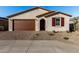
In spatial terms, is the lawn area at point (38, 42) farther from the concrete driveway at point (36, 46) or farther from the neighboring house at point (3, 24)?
the neighboring house at point (3, 24)

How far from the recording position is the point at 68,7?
367 inches

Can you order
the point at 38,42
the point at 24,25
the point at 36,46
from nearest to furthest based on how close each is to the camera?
the point at 36,46 < the point at 38,42 < the point at 24,25

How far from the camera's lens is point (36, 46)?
9.30m

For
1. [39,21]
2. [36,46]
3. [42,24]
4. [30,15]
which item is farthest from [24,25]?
[36,46]

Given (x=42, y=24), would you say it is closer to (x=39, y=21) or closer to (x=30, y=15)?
(x=39, y=21)

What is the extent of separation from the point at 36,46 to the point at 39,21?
1288mm

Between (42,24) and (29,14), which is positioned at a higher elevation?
(29,14)

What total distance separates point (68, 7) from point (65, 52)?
206 cm

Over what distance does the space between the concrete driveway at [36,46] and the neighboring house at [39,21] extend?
0.67m
